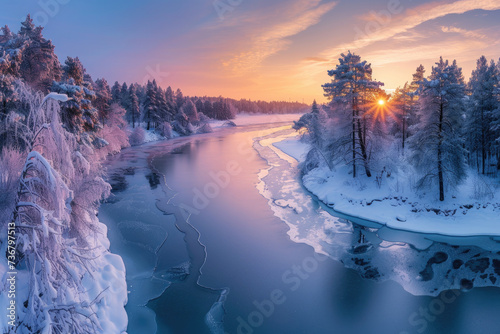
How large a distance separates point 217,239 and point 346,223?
387 inches

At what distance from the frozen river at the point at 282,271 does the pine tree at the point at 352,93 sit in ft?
23.2

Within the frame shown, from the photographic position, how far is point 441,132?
778 inches

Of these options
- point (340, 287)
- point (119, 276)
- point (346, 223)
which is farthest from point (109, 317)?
point (346, 223)

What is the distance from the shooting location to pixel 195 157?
45.1 meters

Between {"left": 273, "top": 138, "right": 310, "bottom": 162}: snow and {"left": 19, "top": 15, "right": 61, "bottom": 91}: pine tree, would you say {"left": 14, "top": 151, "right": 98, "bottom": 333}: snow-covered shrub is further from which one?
{"left": 273, "top": 138, "right": 310, "bottom": 162}: snow

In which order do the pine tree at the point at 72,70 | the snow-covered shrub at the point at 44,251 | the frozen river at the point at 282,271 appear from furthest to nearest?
the pine tree at the point at 72,70 → the frozen river at the point at 282,271 → the snow-covered shrub at the point at 44,251

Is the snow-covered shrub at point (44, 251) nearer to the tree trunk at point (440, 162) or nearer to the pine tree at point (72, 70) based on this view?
the tree trunk at point (440, 162)

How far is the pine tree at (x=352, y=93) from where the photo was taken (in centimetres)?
2438

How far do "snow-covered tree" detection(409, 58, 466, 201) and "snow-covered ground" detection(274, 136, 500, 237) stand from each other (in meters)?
1.36

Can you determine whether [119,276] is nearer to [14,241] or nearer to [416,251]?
[14,241]

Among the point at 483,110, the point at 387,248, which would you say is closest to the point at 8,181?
the point at 387,248

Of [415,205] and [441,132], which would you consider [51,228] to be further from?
[441,132]

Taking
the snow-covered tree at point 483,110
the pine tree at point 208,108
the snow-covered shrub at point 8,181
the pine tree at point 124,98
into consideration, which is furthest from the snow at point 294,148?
the pine tree at point 208,108

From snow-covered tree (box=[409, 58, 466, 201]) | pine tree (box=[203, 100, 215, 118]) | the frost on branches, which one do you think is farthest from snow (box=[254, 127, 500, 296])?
pine tree (box=[203, 100, 215, 118])
